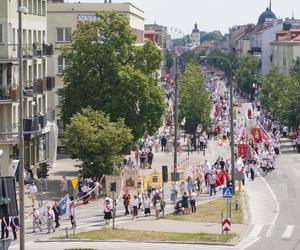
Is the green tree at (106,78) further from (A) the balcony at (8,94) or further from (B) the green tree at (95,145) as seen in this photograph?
(B) the green tree at (95,145)

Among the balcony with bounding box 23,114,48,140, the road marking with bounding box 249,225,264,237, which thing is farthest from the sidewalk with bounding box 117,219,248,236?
the balcony with bounding box 23,114,48,140

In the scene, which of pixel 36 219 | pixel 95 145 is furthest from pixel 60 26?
pixel 36 219

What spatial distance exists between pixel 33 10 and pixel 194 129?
24744 millimetres

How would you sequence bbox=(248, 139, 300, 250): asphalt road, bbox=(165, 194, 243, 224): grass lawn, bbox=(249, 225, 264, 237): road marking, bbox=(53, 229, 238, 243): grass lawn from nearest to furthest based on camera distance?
bbox=(248, 139, 300, 250): asphalt road → bbox=(53, 229, 238, 243): grass lawn → bbox=(249, 225, 264, 237): road marking → bbox=(165, 194, 243, 224): grass lawn

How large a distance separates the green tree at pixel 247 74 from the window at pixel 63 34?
9014 cm

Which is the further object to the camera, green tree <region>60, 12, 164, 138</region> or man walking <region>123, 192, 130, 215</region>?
green tree <region>60, 12, 164, 138</region>

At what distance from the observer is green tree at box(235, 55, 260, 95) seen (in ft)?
607

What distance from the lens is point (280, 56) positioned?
630 ft

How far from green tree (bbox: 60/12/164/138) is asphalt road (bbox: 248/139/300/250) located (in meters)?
9.91

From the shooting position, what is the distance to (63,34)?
94.4m

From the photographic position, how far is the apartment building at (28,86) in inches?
2537

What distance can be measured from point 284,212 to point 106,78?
65.5 ft

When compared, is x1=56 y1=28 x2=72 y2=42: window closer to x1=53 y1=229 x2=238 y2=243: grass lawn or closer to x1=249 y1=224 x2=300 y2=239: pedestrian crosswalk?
x1=249 y1=224 x2=300 y2=239: pedestrian crosswalk

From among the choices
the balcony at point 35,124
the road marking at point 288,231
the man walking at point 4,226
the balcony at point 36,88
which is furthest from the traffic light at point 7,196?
the balcony at point 36,88
